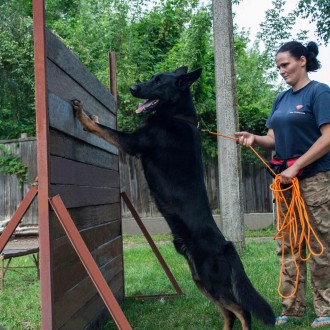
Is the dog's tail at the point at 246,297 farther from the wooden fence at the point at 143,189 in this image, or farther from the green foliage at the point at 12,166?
the green foliage at the point at 12,166

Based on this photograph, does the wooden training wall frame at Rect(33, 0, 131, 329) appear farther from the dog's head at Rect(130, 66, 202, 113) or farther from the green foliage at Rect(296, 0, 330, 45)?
the green foliage at Rect(296, 0, 330, 45)

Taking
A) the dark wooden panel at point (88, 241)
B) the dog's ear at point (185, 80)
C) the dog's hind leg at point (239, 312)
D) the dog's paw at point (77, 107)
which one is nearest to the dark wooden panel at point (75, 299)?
the dark wooden panel at point (88, 241)

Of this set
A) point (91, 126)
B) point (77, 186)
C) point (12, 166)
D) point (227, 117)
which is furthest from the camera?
point (12, 166)

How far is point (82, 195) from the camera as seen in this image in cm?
350

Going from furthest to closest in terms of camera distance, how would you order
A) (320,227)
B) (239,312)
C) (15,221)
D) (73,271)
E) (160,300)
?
(160,300), (320,227), (239,312), (73,271), (15,221)

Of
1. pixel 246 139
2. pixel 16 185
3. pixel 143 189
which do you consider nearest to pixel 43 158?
pixel 246 139

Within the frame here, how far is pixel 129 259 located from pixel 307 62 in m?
4.82

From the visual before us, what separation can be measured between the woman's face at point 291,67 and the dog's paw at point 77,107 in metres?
1.63

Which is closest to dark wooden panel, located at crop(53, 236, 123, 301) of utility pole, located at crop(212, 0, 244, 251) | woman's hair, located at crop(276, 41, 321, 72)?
woman's hair, located at crop(276, 41, 321, 72)

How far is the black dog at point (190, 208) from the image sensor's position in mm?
3561

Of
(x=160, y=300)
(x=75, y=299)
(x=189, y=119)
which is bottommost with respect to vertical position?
(x=160, y=300)

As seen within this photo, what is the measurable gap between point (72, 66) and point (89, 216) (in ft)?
3.87

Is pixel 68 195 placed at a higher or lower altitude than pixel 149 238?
higher

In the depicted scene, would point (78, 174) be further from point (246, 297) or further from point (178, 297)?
point (178, 297)
